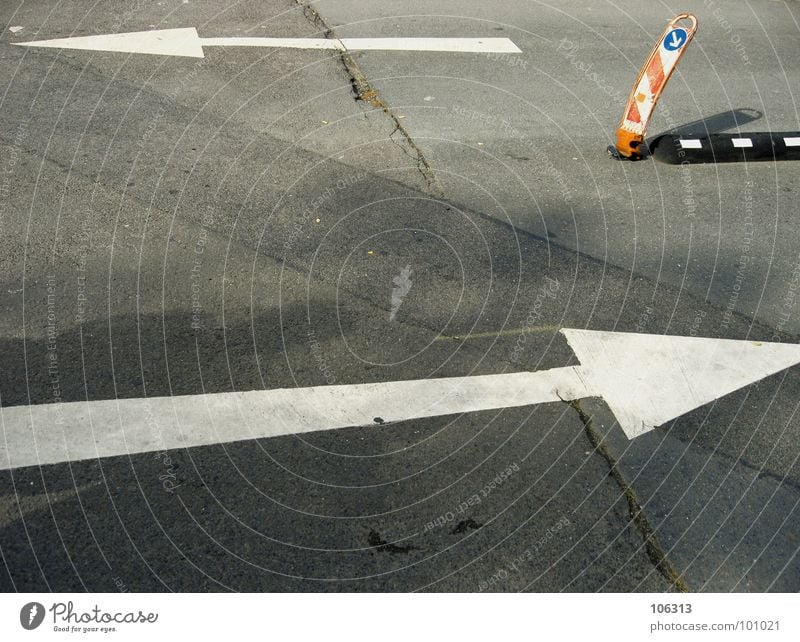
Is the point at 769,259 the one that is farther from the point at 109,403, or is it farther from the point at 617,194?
the point at 109,403

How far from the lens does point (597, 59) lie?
355 inches

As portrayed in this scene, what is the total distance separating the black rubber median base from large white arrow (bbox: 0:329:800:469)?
8.13 ft

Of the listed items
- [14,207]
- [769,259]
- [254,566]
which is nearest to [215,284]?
[14,207]

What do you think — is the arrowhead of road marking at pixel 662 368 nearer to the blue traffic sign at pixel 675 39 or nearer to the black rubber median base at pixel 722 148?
the black rubber median base at pixel 722 148

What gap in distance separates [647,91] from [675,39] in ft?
1.38

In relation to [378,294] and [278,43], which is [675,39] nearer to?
[378,294]

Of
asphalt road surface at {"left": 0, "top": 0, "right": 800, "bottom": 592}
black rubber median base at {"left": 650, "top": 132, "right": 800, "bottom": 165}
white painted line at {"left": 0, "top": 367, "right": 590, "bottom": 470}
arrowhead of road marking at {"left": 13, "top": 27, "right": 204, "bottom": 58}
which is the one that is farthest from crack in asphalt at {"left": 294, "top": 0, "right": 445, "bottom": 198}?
white painted line at {"left": 0, "top": 367, "right": 590, "bottom": 470}

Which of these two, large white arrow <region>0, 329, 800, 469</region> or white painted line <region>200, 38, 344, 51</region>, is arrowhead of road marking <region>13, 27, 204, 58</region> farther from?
large white arrow <region>0, 329, 800, 469</region>

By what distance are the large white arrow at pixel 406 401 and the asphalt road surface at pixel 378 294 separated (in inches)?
1.9

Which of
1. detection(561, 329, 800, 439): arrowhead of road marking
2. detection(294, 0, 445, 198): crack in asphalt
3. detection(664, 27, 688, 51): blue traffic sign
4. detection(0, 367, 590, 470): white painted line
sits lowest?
detection(0, 367, 590, 470): white painted line

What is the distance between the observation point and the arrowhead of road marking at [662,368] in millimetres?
4641

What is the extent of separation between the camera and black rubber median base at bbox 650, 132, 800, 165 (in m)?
7.22

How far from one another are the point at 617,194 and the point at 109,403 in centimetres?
393

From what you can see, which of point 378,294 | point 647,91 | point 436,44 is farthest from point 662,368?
point 436,44
